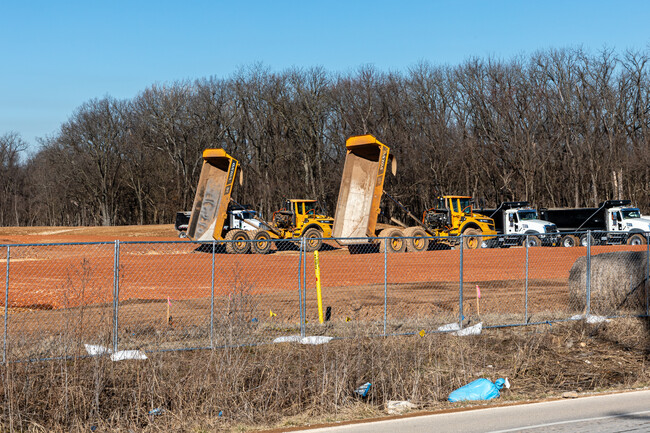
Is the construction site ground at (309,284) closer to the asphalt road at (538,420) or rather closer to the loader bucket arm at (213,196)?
the loader bucket arm at (213,196)

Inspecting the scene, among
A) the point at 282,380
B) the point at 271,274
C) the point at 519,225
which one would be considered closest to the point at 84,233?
the point at 519,225

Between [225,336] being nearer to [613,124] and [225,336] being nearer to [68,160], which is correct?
[613,124]

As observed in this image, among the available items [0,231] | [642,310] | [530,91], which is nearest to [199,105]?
[0,231]

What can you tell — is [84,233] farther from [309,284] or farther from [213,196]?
[309,284]

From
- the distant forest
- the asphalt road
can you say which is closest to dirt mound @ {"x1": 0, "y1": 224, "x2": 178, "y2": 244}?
the distant forest

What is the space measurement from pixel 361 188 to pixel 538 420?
22.8 m

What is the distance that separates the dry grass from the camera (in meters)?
8.09

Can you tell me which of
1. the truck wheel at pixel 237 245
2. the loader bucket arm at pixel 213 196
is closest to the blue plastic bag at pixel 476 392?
the truck wheel at pixel 237 245

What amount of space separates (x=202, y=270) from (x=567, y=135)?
45857mm

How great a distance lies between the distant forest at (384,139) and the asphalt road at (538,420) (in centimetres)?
4949

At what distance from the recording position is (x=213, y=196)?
31562 millimetres

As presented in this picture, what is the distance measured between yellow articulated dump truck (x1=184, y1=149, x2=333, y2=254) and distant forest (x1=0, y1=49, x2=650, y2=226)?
26.7 meters

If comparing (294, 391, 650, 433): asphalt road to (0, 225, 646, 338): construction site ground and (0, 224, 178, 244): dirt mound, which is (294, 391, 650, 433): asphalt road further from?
(0, 224, 178, 244): dirt mound

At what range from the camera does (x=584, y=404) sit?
886cm
